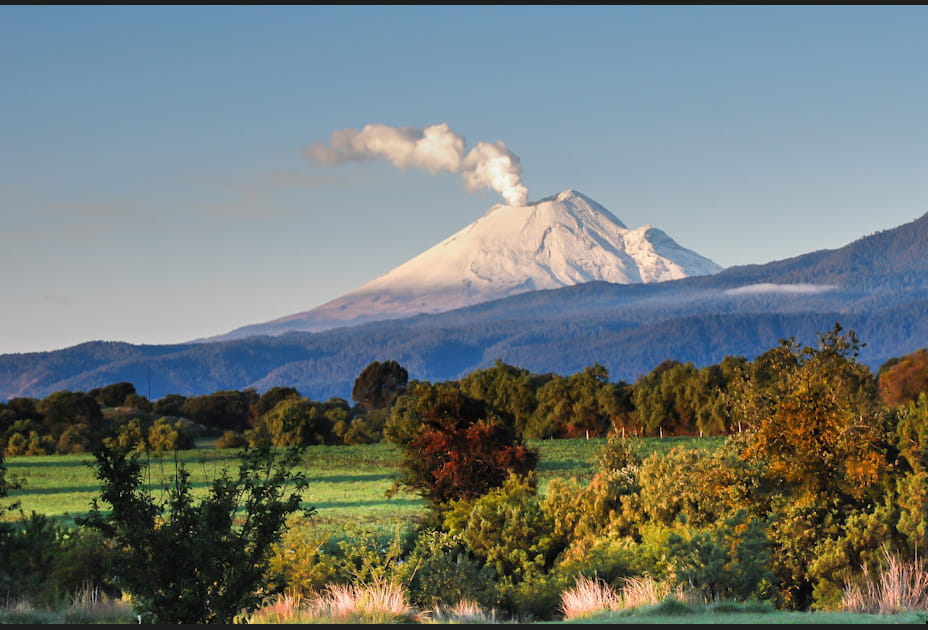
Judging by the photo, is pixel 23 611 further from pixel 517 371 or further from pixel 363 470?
pixel 517 371

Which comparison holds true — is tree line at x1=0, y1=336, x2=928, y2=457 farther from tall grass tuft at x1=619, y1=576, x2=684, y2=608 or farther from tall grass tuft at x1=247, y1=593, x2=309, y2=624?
tall grass tuft at x1=619, y1=576, x2=684, y2=608

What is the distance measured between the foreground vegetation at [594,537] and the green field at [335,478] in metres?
2.58

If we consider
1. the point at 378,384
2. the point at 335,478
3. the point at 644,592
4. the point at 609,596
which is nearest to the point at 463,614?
the point at 609,596

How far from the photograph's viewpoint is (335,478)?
144 feet

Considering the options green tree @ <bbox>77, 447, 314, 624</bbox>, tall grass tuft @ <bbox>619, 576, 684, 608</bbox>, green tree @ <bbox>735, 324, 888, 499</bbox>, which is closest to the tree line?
green tree @ <bbox>735, 324, 888, 499</bbox>

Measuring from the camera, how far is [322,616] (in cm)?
1374

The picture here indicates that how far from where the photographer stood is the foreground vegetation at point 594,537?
483 inches

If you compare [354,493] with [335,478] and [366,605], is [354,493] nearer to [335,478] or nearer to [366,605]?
[335,478]

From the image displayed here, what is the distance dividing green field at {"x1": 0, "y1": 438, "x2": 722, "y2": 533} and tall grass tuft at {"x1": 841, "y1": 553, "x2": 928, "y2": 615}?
30.4 feet

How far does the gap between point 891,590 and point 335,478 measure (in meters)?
30.8

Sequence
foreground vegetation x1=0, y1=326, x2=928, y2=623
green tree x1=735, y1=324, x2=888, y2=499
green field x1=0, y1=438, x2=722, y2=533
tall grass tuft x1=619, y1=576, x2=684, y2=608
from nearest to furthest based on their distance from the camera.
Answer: foreground vegetation x1=0, y1=326, x2=928, y2=623 < tall grass tuft x1=619, y1=576, x2=684, y2=608 < green tree x1=735, y1=324, x2=888, y2=499 < green field x1=0, y1=438, x2=722, y2=533

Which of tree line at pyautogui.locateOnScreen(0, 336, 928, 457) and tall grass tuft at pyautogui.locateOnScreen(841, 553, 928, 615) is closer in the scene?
tall grass tuft at pyautogui.locateOnScreen(841, 553, 928, 615)

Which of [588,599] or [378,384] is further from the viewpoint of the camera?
[378,384]

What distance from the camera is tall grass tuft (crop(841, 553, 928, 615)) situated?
48.2ft
